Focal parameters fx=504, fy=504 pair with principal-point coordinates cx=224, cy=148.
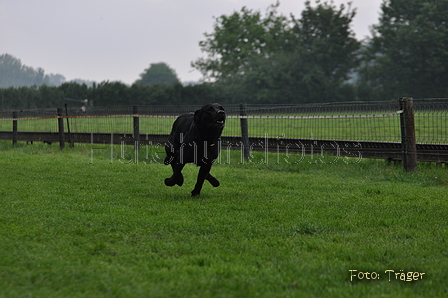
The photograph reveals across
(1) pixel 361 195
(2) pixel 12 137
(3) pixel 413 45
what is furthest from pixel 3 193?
(3) pixel 413 45

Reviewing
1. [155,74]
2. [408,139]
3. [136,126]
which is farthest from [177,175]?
[155,74]

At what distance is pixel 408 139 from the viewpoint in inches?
404

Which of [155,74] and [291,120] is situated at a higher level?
[155,74]

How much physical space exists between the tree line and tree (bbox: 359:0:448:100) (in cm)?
9

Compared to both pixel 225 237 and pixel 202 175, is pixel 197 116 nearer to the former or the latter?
pixel 202 175

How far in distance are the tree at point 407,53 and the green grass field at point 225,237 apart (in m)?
42.0

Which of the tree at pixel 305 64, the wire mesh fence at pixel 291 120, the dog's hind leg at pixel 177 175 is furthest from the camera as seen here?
the tree at pixel 305 64

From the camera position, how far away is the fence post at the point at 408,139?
10242mm

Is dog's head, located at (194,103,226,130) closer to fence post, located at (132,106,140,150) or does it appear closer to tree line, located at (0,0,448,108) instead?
fence post, located at (132,106,140,150)

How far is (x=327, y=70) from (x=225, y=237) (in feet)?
175

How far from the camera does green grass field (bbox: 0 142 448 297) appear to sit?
12.5 feet

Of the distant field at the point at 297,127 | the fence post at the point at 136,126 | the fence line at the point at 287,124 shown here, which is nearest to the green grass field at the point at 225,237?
the fence line at the point at 287,124

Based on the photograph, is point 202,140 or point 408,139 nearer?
point 202,140

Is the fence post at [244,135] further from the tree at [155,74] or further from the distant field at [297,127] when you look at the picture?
the tree at [155,74]
